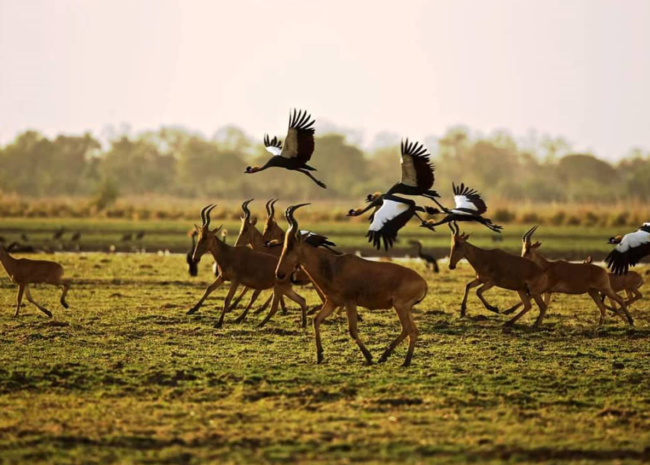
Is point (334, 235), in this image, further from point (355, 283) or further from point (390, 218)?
point (355, 283)

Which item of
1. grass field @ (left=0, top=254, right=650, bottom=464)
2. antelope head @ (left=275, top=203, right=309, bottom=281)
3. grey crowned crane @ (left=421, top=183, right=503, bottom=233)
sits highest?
grey crowned crane @ (left=421, top=183, right=503, bottom=233)

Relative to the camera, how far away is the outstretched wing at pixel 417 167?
618 inches

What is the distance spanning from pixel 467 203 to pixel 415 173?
2209mm

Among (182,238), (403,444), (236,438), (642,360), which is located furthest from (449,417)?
(182,238)

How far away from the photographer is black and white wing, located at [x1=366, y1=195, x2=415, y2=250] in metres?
14.9

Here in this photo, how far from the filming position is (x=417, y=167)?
1578cm

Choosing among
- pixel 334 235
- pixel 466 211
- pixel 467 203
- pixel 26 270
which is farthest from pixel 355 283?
pixel 334 235

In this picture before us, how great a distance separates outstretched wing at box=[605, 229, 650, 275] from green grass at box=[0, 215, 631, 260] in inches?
716

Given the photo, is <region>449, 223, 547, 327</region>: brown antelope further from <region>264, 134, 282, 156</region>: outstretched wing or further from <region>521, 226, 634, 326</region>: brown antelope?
<region>264, 134, 282, 156</region>: outstretched wing

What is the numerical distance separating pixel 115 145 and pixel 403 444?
137 meters

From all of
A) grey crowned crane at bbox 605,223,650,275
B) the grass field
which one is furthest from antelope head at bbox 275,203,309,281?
grey crowned crane at bbox 605,223,650,275

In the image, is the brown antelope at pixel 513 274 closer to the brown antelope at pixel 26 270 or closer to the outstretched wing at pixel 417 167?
the outstretched wing at pixel 417 167

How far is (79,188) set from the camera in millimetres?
117438

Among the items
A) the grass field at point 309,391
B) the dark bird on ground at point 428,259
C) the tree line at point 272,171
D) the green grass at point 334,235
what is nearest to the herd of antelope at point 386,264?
the grass field at point 309,391
